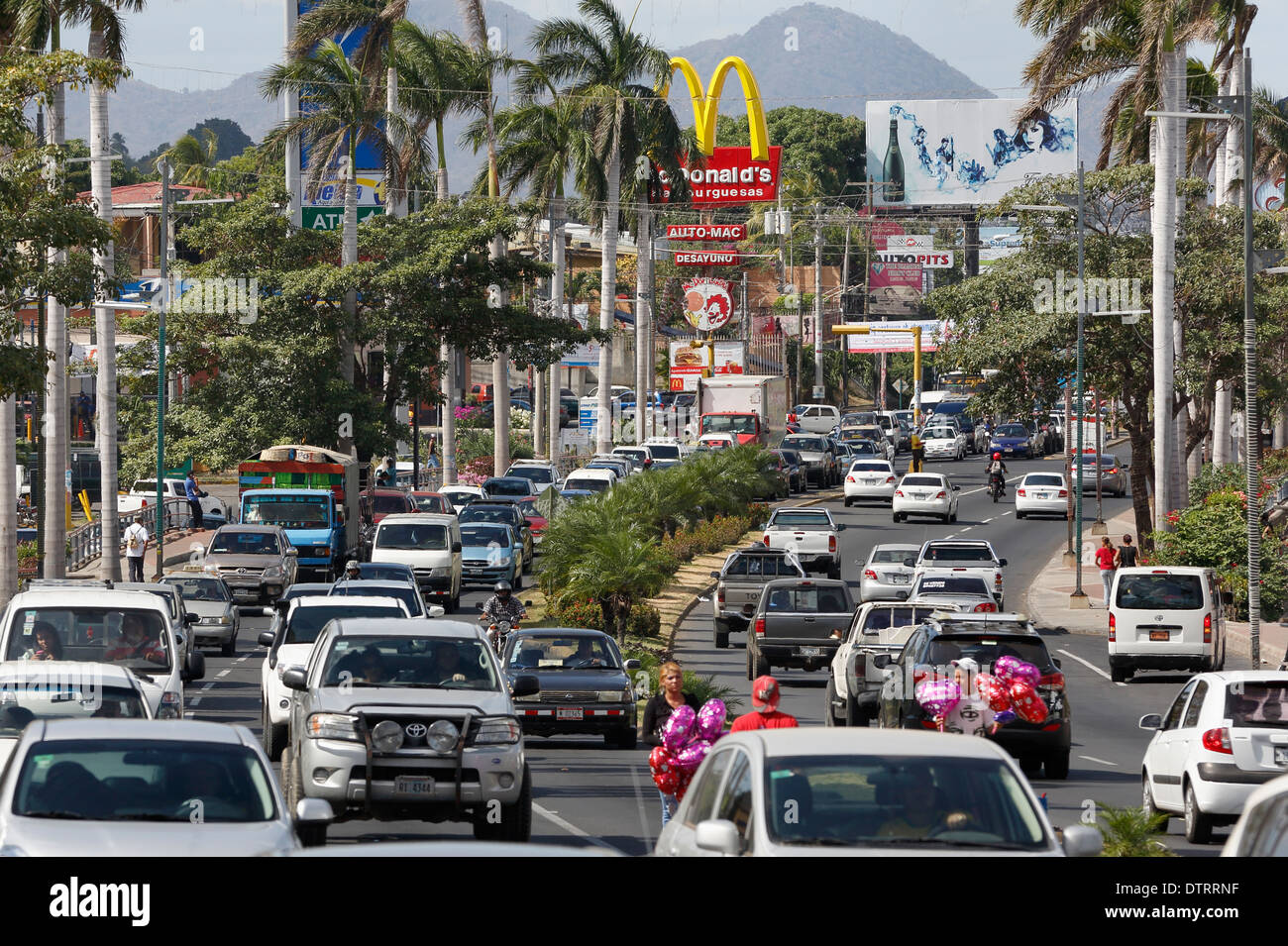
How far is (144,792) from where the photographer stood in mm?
10750

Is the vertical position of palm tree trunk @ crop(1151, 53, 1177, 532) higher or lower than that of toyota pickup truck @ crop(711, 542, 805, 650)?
higher

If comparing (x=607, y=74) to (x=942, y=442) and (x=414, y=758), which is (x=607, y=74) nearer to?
(x=942, y=442)

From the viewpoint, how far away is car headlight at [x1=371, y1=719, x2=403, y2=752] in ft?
49.6

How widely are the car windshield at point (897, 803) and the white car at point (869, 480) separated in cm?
5596

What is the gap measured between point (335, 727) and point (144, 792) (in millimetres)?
4440

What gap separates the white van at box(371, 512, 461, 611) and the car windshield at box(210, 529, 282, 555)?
6.97ft

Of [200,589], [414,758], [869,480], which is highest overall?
[414,758]

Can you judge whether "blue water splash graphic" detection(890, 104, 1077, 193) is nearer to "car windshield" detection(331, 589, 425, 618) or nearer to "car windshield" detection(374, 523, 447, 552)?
"car windshield" detection(374, 523, 447, 552)

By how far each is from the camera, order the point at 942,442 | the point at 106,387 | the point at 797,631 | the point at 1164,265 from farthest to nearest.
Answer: the point at 942,442 < the point at 106,387 < the point at 1164,265 < the point at 797,631

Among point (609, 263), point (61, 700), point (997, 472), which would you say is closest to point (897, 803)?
point (61, 700)

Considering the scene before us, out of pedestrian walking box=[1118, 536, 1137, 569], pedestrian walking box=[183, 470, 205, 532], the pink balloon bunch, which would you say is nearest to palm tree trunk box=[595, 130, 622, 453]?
pedestrian walking box=[183, 470, 205, 532]

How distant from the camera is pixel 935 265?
478 feet
